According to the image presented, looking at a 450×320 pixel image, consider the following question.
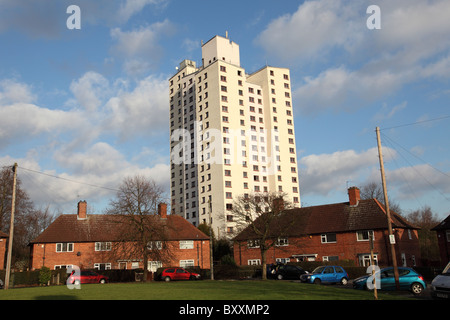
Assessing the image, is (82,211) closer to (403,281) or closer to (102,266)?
(102,266)

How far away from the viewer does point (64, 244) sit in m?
49.1

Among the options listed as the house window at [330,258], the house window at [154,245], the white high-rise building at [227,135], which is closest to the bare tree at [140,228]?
the house window at [154,245]

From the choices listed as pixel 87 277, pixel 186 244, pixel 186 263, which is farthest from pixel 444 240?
pixel 87 277

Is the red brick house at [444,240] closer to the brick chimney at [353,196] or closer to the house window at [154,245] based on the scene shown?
the brick chimney at [353,196]

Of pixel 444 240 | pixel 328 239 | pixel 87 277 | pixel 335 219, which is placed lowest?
pixel 87 277

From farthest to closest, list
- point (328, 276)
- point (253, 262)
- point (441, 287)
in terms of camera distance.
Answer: point (253, 262) < point (328, 276) < point (441, 287)

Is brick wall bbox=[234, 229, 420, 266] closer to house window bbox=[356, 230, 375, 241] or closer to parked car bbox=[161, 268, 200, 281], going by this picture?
house window bbox=[356, 230, 375, 241]

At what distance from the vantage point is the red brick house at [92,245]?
158 feet

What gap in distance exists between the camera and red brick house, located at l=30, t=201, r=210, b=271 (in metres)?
48.2

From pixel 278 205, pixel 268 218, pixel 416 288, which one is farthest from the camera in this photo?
pixel 278 205

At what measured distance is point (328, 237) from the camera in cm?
4884

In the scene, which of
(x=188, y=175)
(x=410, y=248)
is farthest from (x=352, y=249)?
(x=188, y=175)

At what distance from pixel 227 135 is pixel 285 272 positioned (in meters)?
55.1
